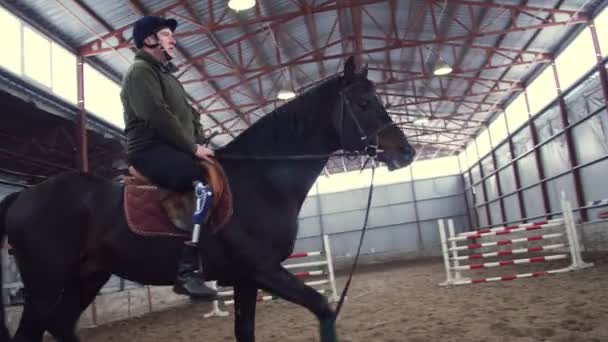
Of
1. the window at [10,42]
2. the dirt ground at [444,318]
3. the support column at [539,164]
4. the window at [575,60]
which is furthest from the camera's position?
the support column at [539,164]

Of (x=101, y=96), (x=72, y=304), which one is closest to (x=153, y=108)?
(x=72, y=304)

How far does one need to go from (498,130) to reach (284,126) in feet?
68.7

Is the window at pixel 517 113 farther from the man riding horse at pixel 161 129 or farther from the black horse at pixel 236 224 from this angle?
the man riding horse at pixel 161 129

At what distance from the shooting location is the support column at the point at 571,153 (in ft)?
45.4

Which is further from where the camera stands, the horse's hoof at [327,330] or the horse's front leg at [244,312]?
the horse's front leg at [244,312]

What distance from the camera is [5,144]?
1130cm

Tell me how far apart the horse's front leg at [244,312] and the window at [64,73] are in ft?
29.1

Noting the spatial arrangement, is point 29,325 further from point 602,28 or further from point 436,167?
point 436,167

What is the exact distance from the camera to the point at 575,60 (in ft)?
45.0

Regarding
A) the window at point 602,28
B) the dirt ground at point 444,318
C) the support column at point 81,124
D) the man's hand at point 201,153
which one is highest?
the window at point 602,28

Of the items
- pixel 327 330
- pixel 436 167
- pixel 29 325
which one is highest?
pixel 436 167

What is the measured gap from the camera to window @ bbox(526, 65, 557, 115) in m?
15.6

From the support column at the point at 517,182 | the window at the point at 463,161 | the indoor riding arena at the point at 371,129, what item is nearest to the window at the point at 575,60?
the indoor riding arena at the point at 371,129

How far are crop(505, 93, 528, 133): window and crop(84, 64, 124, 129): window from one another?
46.8 feet
